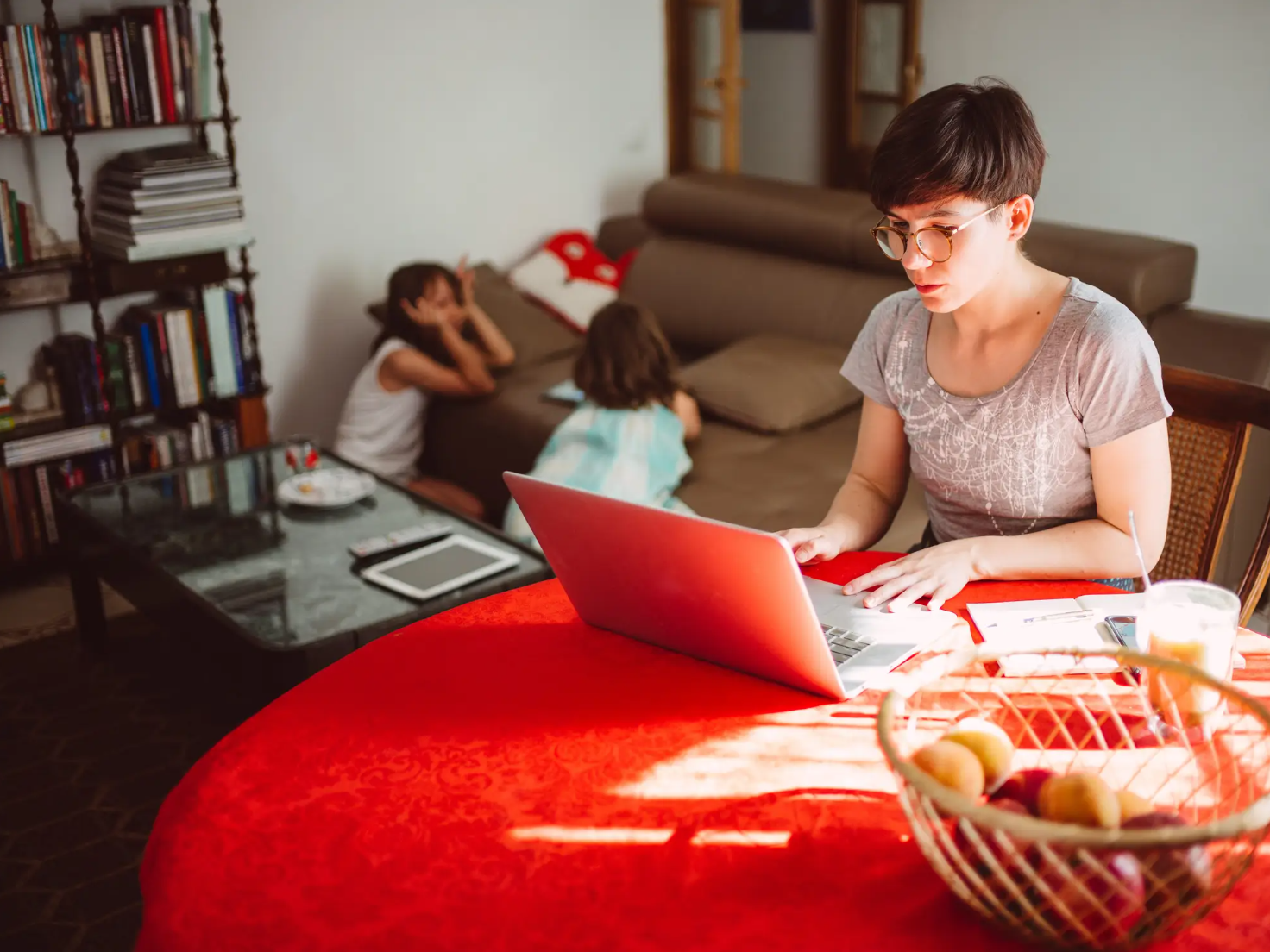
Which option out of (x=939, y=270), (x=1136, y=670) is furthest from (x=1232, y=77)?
(x=1136, y=670)

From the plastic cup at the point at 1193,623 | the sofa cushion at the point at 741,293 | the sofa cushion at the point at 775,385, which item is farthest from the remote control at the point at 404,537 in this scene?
the plastic cup at the point at 1193,623

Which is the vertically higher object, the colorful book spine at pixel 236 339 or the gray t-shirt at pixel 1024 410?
the gray t-shirt at pixel 1024 410

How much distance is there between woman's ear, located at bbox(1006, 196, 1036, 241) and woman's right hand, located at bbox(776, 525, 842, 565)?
424mm

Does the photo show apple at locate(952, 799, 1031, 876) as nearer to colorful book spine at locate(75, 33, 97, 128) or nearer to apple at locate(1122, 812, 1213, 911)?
apple at locate(1122, 812, 1213, 911)

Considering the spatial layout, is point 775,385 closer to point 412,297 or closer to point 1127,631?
point 412,297

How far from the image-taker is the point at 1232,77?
12.7 ft

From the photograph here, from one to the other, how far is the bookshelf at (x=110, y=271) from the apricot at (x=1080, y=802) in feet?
9.73

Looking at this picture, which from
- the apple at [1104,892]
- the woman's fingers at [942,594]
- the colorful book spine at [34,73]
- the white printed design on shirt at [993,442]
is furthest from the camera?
the colorful book spine at [34,73]

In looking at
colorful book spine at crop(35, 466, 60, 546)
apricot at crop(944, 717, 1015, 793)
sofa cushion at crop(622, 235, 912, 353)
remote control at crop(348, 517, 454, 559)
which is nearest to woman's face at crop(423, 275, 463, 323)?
sofa cushion at crop(622, 235, 912, 353)

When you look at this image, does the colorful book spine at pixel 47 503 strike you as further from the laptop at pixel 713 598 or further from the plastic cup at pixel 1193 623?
the plastic cup at pixel 1193 623

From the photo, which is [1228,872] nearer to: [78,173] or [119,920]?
[119,920]

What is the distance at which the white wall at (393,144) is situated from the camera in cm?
365

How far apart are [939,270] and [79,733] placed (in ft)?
6.73

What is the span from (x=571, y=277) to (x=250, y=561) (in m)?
1.92
